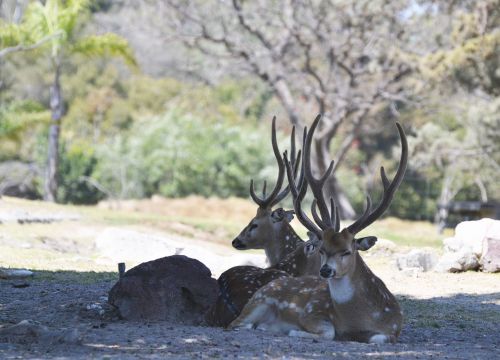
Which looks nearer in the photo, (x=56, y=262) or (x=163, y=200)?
(x=56, y=262)

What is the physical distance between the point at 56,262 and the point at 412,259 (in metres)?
4.63

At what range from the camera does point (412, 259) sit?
1285cm

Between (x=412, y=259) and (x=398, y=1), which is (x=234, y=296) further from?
(x=398, y=1)

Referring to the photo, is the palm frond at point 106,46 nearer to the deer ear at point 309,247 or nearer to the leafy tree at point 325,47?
the leafy tree at point 325,47

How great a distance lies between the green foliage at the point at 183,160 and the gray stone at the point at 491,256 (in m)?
21.3

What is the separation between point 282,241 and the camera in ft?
32.1

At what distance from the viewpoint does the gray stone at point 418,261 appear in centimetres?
1282

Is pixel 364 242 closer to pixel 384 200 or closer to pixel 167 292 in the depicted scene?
pixel 384 200

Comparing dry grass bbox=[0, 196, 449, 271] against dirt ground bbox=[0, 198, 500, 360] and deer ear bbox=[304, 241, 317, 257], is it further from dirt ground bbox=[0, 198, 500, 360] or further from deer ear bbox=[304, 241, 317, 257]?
deer ear bbox=[304, 241, 317, 257]

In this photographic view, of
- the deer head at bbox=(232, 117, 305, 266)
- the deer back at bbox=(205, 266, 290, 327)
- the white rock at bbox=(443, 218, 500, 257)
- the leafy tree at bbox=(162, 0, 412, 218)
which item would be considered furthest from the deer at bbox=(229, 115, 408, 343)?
the leafy tree at bbox=(162, 0, 412, 218)

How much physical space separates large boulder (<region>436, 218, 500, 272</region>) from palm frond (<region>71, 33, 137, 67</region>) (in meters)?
12.0

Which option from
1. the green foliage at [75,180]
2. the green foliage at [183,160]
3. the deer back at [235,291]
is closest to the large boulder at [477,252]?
the deer back at [235,291]

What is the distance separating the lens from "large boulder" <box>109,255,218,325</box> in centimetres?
754

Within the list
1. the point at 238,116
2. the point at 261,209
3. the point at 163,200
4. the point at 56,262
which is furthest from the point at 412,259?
the point at 238,116
